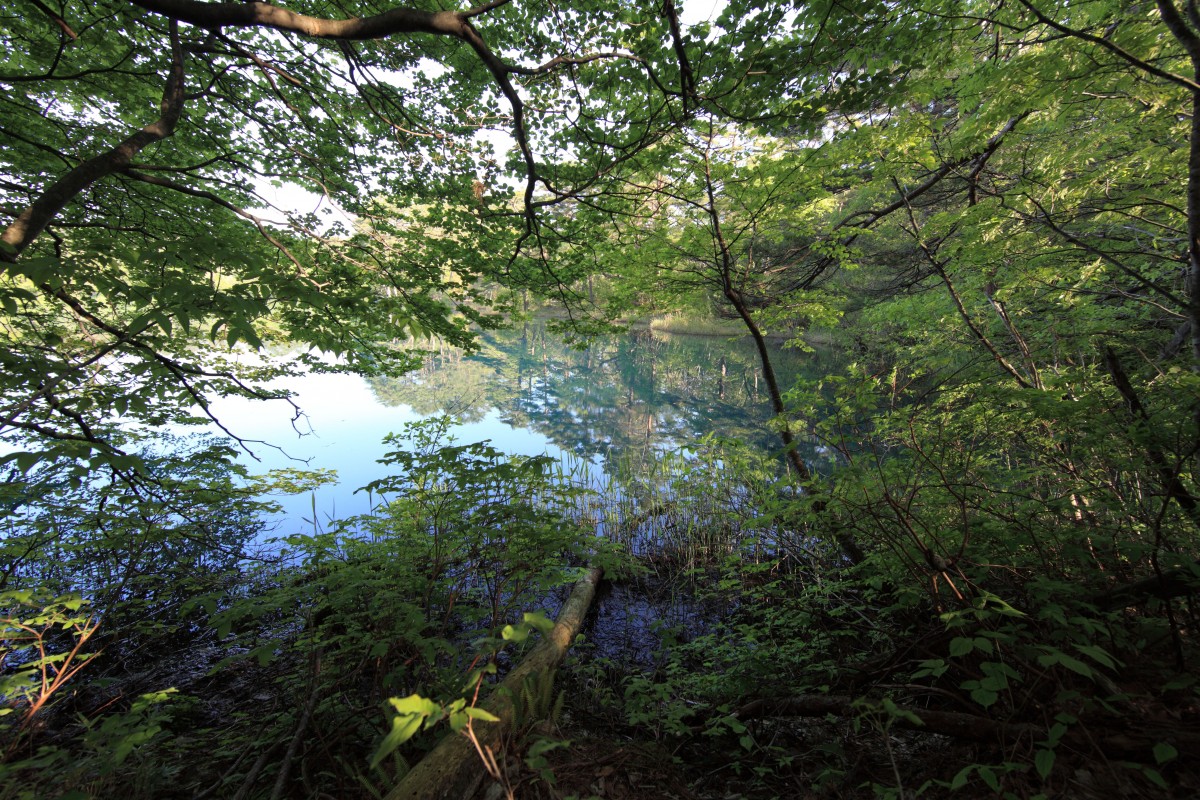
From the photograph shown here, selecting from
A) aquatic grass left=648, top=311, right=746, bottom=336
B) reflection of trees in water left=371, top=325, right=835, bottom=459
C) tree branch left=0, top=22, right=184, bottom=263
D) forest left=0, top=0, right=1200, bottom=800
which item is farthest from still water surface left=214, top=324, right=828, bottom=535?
tree branch left=0, top=22, right=184, bottom=263

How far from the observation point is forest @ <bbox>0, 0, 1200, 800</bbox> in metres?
1.91

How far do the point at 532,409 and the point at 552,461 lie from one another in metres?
15.8

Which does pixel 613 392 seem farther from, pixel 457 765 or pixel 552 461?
pixel 457 765

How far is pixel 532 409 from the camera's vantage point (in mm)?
18578

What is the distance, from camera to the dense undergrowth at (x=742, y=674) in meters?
1.68

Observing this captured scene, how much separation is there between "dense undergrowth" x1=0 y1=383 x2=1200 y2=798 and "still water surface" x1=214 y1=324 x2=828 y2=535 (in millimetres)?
2203

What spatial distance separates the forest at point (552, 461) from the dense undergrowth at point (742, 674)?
30 mm

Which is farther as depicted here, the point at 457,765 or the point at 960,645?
the point at 457,765

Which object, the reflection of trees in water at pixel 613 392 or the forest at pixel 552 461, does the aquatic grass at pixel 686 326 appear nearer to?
the reflection of trees in water at pixel 613 392

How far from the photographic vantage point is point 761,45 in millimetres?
→ 2996

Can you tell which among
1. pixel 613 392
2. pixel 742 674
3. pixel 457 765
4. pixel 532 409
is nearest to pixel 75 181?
pixel 457 765

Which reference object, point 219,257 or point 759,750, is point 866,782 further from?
point 219,257

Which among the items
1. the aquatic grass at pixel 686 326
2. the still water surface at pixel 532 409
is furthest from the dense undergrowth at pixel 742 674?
the aquatic grass at pixel 686 326

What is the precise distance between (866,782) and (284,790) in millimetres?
2887
